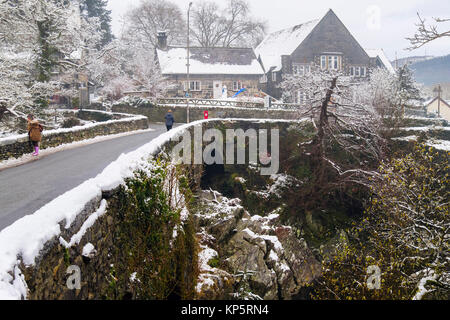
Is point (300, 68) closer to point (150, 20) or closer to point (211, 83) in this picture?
point (211, 83)

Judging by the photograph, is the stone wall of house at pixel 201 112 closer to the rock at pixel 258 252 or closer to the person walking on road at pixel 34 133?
the rock at pixel 258 252

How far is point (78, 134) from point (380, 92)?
21889mm

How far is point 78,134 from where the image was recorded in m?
18.5

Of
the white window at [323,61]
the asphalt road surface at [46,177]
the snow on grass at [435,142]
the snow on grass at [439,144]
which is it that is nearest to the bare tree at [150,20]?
the white window at [323,61]

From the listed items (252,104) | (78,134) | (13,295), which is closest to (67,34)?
(78,134)

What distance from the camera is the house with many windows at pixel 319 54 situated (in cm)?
4591

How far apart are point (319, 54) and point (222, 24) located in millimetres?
26724

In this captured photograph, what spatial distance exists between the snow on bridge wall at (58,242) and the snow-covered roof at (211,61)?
41920 mm

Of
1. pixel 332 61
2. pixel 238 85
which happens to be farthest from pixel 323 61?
pixel 238 85

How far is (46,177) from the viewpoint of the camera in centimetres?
1067

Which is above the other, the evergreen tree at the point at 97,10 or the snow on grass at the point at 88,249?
the evergreen tree at the point at 97,10

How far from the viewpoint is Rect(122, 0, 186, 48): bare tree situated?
63156mm

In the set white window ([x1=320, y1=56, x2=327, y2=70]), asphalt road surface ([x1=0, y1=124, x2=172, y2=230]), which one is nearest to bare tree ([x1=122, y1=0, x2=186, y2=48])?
white window ([x1=320, y1=56, x2=327, y2=70])
